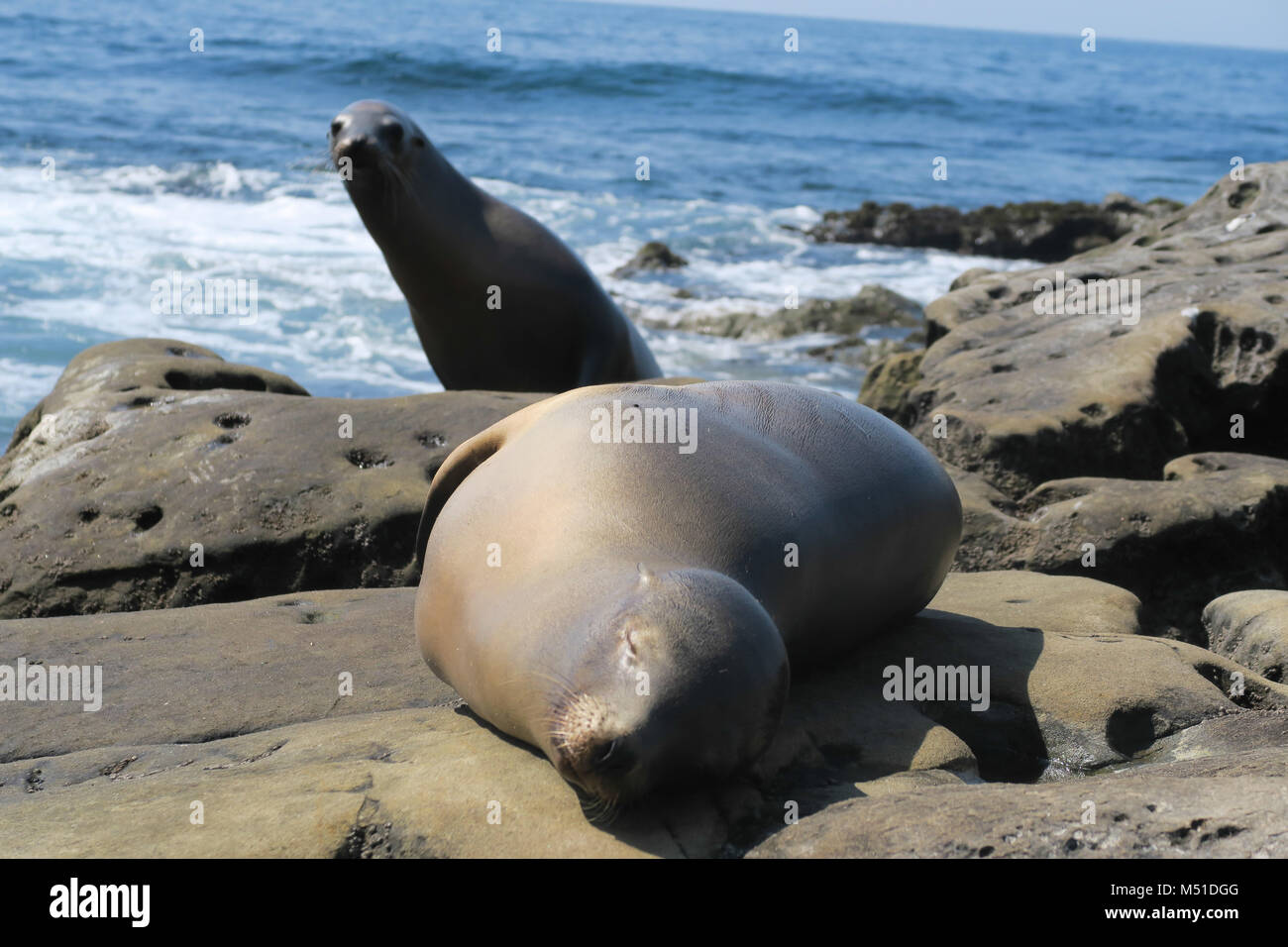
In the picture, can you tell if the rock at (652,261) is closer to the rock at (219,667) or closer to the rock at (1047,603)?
the rock at (1047,603)

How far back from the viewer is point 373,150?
591 cm

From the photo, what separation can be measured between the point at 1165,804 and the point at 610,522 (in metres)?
1.24

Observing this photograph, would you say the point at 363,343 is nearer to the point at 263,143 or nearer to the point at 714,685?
the point at 714,685

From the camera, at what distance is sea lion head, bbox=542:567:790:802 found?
2.30 metres

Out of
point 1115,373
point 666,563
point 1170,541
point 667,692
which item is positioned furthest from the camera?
point 1115,373

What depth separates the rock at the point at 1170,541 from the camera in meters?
4.67

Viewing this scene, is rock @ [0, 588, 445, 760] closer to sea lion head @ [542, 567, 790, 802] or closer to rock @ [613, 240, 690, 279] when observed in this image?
sea lion head @ [542, 567, 790, 802]

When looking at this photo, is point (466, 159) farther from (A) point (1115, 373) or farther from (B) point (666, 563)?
(B) point (666, 563)

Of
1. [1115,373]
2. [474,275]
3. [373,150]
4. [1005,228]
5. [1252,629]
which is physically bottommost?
[1252,629]

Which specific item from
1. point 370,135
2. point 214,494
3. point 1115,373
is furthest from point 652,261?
point 214,494

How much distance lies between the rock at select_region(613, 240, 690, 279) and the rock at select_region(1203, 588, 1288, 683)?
1275cm

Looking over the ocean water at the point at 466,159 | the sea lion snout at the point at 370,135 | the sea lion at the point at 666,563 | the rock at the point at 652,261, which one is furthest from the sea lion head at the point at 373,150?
the rock at the point at 652,261

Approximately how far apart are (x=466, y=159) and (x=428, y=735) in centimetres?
2326
